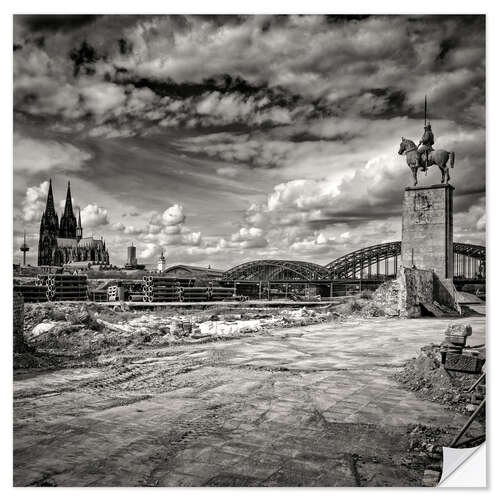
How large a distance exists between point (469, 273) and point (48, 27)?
22.6 feet

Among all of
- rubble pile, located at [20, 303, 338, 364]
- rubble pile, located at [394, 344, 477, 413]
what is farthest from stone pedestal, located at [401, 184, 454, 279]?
rubble pile, located at [394, 344, 477, 413]

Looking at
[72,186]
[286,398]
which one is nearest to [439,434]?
[286,398]

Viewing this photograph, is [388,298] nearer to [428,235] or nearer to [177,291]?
[428,235]

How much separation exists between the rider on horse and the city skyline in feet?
0.36

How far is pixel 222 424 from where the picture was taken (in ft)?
12.1

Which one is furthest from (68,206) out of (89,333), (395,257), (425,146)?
(395,257)

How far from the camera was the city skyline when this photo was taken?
4789 millimetres

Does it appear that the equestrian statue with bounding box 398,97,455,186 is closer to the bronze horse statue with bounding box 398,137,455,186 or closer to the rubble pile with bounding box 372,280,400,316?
the bronze horse statue with bounding box 398,137,455,186

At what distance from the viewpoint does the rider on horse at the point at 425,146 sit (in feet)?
17.7

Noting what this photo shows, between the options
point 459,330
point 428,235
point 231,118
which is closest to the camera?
point 459,330

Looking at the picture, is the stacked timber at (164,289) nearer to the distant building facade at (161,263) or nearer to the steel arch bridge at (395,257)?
the steel arch bridge at (395,257)

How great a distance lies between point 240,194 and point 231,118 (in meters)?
0.98

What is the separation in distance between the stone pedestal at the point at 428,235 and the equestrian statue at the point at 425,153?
11.2 ft

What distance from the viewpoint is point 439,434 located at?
3.53m
